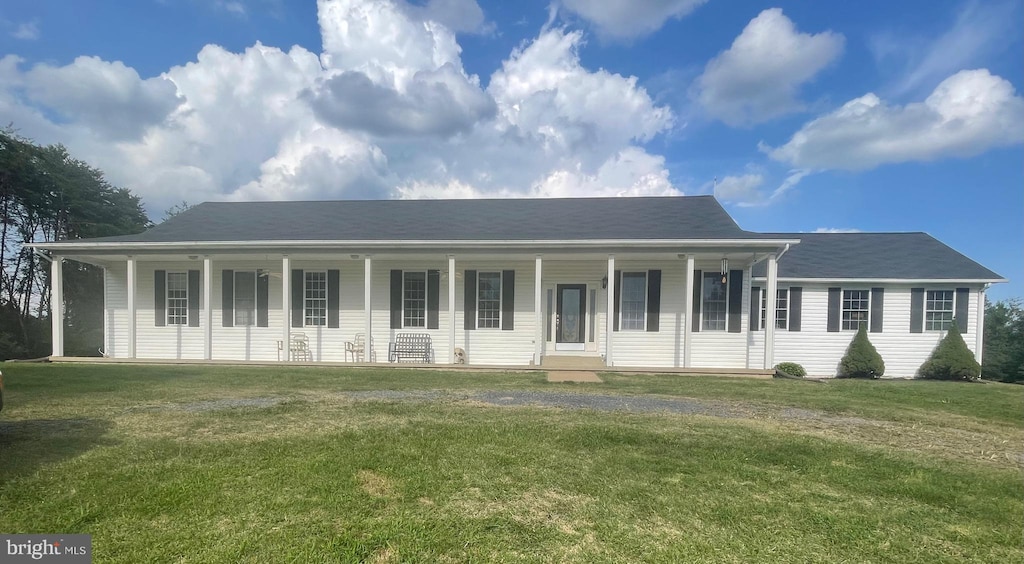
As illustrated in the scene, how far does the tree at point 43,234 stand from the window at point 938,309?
27.8m

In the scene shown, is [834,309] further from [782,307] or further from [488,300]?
[488,300]

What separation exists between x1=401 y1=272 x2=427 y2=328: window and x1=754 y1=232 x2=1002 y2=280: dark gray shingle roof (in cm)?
958

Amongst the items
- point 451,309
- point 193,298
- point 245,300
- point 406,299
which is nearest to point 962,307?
point 451,309

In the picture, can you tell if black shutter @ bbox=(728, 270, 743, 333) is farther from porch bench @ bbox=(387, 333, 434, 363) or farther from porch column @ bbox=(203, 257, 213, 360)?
porch column @ bbox=(203, 257, 213, 360)

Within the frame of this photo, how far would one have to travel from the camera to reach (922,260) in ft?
46.3

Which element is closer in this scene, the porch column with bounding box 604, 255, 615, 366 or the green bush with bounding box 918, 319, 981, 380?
the porch column with bounding box 604, 255, 615, 366

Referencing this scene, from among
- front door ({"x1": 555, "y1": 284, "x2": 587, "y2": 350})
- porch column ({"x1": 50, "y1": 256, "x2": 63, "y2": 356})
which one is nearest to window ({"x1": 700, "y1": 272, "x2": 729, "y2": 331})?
front door ({"x1": 555, "y1": 284, "x2": 587, "y2": 350})

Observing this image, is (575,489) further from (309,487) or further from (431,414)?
(431,414)

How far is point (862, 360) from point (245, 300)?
17.3 meters

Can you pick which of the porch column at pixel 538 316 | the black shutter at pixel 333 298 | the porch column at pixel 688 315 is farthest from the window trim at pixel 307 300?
the porch column at pixel 688 315

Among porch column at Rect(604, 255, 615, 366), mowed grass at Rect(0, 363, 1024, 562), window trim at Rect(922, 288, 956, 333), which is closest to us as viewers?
mowed grass at Rect(0, 363, 1024, 562)

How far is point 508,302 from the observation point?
42.9 feet

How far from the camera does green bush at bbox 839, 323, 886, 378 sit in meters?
13.0

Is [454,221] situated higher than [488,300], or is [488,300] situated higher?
[454,221]
